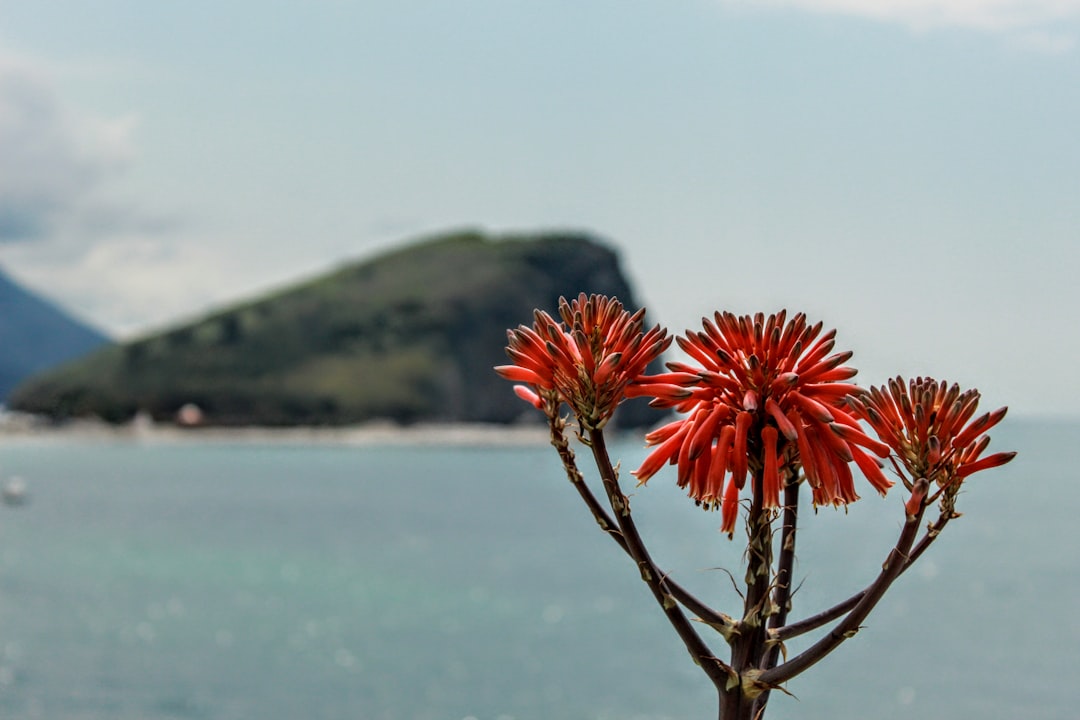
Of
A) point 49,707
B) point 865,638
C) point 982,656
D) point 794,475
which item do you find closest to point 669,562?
point 865,638

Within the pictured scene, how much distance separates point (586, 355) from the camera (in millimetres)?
3598

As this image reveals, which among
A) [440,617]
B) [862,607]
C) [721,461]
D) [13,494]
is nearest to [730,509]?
[721,461]

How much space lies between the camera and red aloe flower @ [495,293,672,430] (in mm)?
3576

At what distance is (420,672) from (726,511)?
38213 millimetres

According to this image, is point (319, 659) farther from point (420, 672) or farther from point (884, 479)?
point (884, 479)

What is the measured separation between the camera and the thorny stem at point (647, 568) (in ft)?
11.6

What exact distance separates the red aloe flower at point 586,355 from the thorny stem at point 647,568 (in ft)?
0.32

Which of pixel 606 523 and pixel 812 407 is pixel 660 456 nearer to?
pixel 606 523

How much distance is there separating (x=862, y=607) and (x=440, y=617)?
165ft

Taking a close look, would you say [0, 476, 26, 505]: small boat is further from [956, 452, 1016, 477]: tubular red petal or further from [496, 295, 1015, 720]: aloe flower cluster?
[956, 452, 1016, 477]: tubular red petal

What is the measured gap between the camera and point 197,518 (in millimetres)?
94812

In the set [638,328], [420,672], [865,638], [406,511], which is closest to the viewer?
[638,328]

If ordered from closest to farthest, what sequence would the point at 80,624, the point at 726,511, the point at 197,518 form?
1. the point at 726,511
2. the point at 80,624
3. the point at 197,518

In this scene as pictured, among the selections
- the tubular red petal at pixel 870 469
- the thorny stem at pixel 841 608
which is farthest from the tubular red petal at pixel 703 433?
the thorny stem at pixel 841 608
